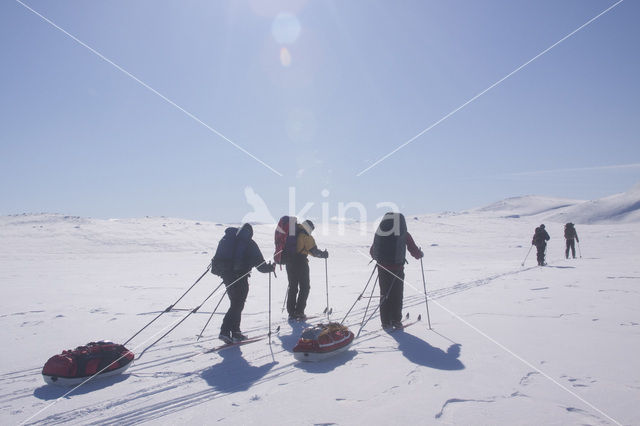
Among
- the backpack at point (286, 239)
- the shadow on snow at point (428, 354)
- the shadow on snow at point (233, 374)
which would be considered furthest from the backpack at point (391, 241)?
the shadow on snow at point (233, 374)

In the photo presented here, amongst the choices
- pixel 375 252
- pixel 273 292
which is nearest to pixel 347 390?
pixel 375 252

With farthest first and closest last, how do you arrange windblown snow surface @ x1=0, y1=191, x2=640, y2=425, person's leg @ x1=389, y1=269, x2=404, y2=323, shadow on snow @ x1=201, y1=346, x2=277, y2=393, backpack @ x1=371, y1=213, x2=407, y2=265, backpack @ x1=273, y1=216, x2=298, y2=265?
backpack @ x1=273, y1=216, x2=298, y2=265, backpack @ x1=371, y1=213, x2=407, y2=265, person's leg @ x1=389, y1=269, x2=404, y2=323, shadow on snow @ x1=201, y1=346, x2=277, y2=393, windblown snow surface @ x1=0, y1=191, x2=640, y2=425

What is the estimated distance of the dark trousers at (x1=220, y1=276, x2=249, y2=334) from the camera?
5941mm

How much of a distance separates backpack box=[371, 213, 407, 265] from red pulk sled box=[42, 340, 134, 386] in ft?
13.7

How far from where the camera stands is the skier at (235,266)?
236 inches

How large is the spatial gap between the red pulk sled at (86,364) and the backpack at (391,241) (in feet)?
13.7

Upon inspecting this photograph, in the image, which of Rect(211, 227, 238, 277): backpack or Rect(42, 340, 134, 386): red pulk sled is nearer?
Rect(42, 340, 134, 386): red pulk sled

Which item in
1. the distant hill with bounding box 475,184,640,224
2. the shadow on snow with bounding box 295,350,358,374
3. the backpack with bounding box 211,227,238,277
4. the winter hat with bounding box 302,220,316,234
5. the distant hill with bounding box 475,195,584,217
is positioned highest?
the distant hill with bounding box 475,195,584,217

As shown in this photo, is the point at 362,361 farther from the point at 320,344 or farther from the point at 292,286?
the point at 292,286

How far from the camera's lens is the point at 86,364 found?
13.7 feet

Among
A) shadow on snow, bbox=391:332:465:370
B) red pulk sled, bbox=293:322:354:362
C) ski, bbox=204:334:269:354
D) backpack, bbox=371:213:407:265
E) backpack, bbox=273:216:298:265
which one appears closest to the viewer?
shadow on snow, bbox=391:332:465:370

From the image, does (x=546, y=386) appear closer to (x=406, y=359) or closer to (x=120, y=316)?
(x=406, y=359)

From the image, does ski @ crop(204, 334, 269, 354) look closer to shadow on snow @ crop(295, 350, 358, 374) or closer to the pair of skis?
the pair of skis

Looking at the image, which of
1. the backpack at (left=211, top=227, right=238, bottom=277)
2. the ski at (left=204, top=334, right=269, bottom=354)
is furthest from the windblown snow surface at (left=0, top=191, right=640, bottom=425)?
the backpack at (left=211, top=227, right=238, bottom=277)
